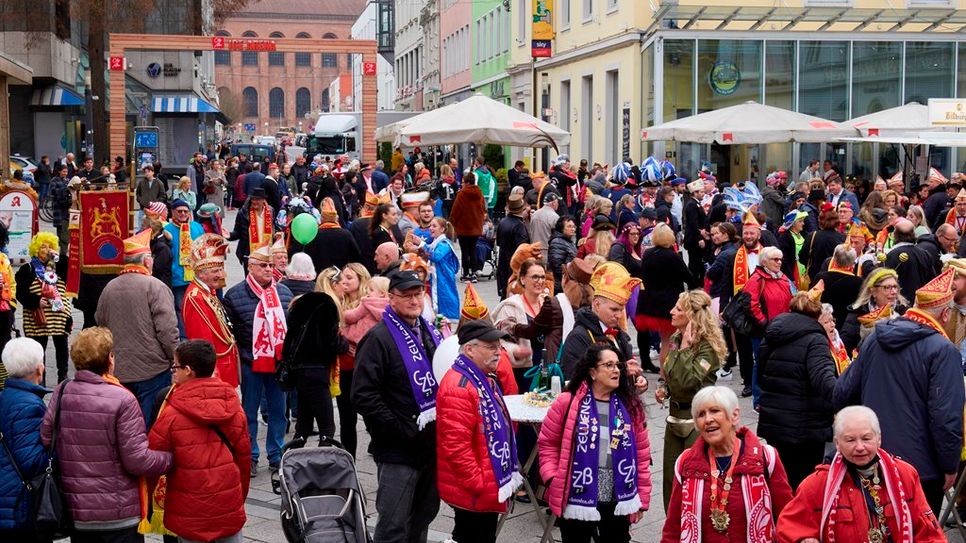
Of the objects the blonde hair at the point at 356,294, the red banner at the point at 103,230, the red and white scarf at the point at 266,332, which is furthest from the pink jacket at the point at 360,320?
the red banner at the point at 103,230

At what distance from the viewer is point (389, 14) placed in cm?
8781

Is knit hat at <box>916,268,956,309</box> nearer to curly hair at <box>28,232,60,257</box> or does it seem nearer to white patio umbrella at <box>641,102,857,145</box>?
curly hair at <box>28,232,60,257</box>

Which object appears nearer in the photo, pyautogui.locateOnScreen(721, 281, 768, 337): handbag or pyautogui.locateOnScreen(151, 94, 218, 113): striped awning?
pyautogui.locateOnScreen(721, 281, 768, 337): handbag

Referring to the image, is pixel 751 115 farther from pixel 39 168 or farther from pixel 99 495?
pixel 39 168

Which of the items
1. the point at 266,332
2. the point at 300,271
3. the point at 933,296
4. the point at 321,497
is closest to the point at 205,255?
the point at 266,332

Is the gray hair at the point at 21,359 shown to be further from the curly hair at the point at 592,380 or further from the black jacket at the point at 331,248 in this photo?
the black jacket at the point at 331,248

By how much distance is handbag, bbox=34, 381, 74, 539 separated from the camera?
19.7ft

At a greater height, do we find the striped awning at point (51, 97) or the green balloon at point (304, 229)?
the striped awning at point (51, 97)

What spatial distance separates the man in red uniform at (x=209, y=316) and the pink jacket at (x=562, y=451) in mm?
3305

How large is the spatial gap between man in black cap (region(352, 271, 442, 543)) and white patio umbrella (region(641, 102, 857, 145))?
1493 centimetres

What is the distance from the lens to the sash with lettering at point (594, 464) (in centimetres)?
599

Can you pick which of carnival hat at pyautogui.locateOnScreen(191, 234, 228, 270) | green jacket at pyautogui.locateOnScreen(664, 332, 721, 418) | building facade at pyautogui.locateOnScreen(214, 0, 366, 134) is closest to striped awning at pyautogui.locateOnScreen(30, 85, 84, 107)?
carnival hat at pyautogui.locateOnScreen(191, 234, 228, 270)

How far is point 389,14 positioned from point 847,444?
281 feet

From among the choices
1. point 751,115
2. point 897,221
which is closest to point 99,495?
point 897,221
